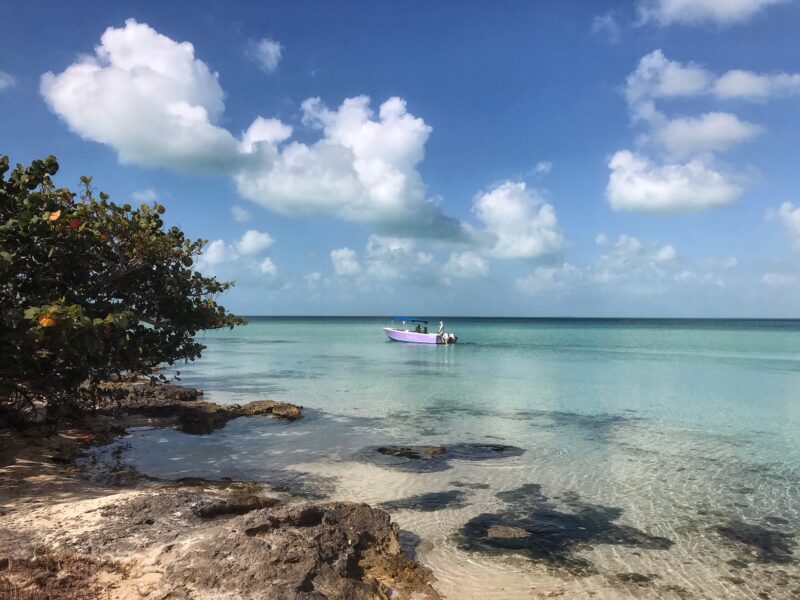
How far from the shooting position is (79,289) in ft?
32.9

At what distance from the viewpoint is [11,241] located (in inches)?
324

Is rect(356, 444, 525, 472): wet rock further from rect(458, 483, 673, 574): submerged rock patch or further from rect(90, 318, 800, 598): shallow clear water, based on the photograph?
rect(458, 483, 673, 574): submerged rock patch

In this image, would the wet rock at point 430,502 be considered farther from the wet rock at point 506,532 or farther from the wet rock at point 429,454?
the wet rock at point 429,454

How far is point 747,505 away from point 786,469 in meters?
3.41

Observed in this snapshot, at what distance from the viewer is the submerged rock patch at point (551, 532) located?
23.3 feet

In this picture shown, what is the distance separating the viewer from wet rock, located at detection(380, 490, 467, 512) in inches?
348

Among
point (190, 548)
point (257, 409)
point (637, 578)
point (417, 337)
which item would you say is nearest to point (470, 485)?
point (637, 578)

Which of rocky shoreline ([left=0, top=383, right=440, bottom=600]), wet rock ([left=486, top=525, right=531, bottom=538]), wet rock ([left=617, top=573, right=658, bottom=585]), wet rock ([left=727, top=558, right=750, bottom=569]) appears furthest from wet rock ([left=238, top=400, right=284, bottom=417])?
wet rock ([left=727, top=558, right=750, bottom=569])

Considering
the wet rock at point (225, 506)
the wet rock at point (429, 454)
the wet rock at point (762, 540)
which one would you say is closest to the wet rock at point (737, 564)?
the wet rock at point (762, 540)

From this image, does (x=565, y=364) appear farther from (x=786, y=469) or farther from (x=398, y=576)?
(x=398, y=576)

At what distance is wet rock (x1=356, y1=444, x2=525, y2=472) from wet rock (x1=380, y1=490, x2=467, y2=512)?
167cm

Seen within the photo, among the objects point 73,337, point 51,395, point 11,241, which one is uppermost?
point 11,241

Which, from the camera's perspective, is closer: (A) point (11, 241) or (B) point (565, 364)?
(A) point (11, 241)

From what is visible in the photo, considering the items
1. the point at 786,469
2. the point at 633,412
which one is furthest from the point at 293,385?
the point at 786,469
